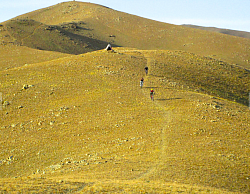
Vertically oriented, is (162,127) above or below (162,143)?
above

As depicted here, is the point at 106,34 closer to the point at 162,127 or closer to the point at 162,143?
the point at 162,127

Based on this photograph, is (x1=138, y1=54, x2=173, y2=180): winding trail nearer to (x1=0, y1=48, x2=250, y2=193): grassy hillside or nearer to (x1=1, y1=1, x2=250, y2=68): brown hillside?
(x1=0, y1=48, x2=250, y2=193): grassy hillside

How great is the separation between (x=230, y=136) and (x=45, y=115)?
2088 cm

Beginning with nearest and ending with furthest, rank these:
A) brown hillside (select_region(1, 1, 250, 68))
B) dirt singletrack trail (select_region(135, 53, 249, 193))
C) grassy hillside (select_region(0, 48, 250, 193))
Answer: grassy hillside (select_region(0, 48, 250, 193))
dirt singletrack trail (select_region(135, 53, 249, 193))
brown hillside (select_region(1, 1, 250, 68))

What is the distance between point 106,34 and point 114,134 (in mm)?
110700

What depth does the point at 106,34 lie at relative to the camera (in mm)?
132750

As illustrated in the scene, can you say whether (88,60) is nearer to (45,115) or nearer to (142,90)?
(142,90)

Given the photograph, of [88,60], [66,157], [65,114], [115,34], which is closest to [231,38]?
[115,34]

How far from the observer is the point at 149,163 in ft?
65.4

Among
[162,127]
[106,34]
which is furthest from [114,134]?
[106,34]

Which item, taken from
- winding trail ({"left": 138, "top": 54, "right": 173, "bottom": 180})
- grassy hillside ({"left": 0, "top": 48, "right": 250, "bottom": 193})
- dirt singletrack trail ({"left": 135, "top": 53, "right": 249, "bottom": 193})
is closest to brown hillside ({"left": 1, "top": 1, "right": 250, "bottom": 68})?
grassy hillside ({"left": 0, "top": 48, "right": 250, "bottom": 193})

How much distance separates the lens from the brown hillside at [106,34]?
98.6 m

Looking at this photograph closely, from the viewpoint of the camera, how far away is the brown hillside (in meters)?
98.6

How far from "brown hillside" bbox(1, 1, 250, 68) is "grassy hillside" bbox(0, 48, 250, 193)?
Answer: 51661mm
